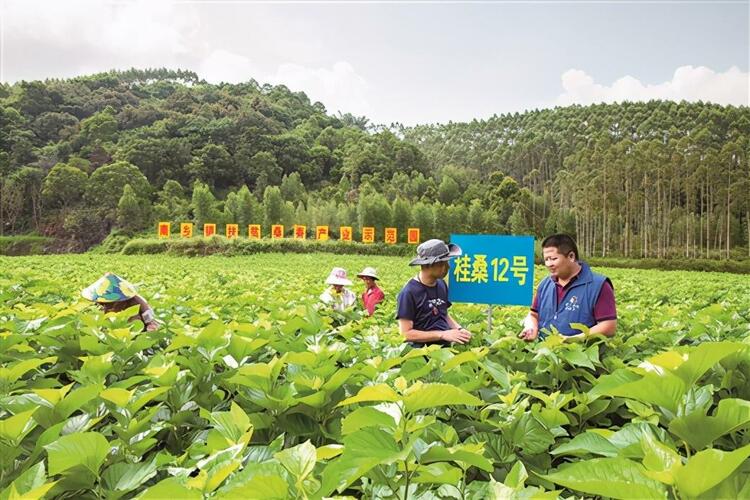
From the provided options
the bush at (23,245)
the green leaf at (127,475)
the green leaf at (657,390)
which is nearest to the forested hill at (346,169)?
the bush at (23,245)

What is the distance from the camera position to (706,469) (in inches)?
27.8

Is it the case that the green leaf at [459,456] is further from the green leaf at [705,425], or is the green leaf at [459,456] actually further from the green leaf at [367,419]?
the green leaf at [705,425]

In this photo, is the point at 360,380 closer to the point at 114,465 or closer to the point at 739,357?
the point at 114,465

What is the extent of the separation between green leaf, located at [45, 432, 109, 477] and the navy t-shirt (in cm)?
214

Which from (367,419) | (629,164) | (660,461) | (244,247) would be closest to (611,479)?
(660,461)

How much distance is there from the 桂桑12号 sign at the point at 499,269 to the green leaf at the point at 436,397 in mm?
2272

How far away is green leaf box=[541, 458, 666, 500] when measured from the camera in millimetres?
730

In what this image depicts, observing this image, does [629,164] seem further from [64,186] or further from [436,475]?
[64,186]

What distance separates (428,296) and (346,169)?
58894 millimetres

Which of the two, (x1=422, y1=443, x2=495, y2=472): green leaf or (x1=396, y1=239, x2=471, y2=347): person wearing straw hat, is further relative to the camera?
(x1=396, y1=239, x2=471, y2=347): person wearing straw hat

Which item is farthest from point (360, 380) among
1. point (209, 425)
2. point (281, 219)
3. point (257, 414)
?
point (281, 219)

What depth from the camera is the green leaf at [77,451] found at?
990 millimetres

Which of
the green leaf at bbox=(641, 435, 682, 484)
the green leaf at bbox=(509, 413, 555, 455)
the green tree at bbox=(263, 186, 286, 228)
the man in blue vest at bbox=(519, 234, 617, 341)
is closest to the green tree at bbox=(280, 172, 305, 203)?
the green tree at bbox=(263, 186, 286, 228)

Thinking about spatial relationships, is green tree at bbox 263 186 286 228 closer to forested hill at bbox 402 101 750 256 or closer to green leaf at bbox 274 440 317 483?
forested hill at bbox 402 101 750 256
